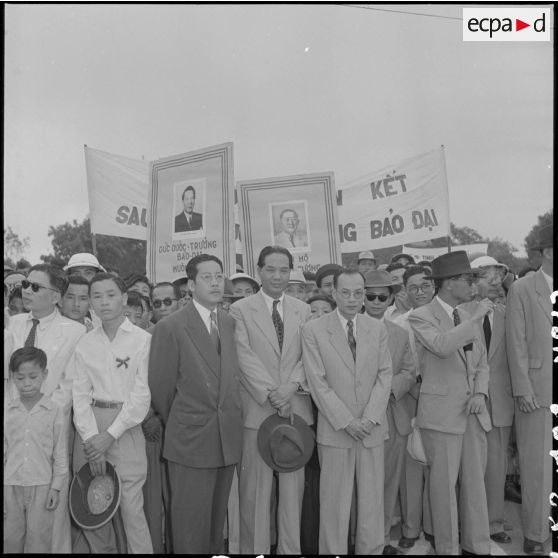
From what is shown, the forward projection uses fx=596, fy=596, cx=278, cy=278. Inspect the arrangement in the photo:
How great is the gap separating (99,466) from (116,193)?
3851 mm

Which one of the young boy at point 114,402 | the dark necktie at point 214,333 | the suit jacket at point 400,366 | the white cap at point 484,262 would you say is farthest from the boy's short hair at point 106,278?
the white cap at point 484,262

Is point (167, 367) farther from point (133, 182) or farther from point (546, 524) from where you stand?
point (133, 182)

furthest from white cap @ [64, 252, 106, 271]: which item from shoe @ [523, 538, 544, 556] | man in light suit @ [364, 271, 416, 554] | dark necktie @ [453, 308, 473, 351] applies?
shoe @ [523, 538, 544, 556]

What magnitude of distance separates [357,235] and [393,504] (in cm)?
390

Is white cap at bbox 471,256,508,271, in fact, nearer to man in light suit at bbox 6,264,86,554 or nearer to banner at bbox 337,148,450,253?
banner at bbox 337,148,450,253

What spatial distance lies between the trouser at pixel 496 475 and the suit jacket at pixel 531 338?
1.60ft

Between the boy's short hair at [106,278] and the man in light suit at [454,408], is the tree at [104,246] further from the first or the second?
the man in light suit at [454,408]

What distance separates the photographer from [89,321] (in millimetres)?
4734

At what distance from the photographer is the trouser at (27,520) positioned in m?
3.61

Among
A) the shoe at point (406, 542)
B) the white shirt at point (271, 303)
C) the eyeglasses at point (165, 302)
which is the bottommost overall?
the shoe at point (406, 542)

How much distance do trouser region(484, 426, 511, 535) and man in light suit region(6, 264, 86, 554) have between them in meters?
3.00

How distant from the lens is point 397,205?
24.3 ft

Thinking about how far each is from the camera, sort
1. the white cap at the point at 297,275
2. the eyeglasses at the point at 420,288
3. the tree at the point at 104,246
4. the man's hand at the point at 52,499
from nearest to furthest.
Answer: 1. the man's hand at the point at 52,499
2. the eyeglasses at the point at 420,288
3. the white cap at the point at 297,275
4. the tree at the point at 104,246

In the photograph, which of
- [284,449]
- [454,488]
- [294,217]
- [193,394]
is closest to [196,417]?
[193,394]
